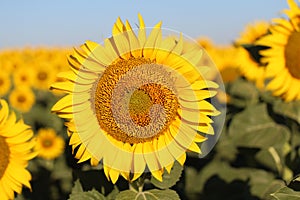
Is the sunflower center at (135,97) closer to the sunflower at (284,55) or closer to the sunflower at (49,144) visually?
the sunflower at (284,55)

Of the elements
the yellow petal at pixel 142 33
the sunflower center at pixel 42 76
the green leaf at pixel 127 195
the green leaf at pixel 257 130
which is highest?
the yellow petal at pixel 142 33

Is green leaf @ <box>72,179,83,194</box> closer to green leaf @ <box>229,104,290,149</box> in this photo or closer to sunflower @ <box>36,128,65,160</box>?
green leaf @ <box>229,104,290,149</box>

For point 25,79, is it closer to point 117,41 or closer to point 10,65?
point 10,65

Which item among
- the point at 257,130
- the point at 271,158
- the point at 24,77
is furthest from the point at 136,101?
the point at 24,77

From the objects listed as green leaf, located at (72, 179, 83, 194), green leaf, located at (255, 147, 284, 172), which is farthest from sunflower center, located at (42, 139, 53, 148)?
green leaf, located at (72, 179, 83, 194)

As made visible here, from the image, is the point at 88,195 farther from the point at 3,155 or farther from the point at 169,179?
the point at 3,155

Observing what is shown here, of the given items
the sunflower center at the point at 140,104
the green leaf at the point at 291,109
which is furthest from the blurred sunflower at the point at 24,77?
the sunflower center at the point at 140,104

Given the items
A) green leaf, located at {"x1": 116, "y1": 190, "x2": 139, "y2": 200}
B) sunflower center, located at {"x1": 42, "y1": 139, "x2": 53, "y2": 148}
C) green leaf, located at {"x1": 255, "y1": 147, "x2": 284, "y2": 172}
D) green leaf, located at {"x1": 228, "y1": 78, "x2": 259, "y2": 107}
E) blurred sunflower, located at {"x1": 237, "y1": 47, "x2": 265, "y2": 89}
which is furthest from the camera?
sunflower center, located at {"x1": 42, "y1": 139, "x2": 53, "y2": 148}
